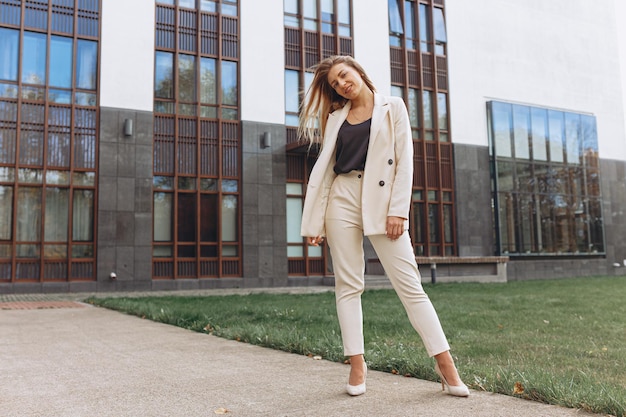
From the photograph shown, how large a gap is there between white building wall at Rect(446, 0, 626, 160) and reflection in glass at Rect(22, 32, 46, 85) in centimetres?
1472

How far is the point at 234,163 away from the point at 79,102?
493 centimetres

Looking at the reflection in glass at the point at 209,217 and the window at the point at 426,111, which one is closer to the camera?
the reflection in glass at the point at 209,217

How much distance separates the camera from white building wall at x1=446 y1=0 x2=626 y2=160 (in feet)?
77.8

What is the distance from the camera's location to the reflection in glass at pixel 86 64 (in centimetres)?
1734

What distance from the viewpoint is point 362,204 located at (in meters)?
3.38

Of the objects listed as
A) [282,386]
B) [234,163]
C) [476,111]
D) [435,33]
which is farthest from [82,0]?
[282,386]

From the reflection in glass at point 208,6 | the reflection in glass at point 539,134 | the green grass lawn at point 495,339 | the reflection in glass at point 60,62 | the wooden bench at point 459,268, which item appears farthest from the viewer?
the reflection in glass at point 539,134

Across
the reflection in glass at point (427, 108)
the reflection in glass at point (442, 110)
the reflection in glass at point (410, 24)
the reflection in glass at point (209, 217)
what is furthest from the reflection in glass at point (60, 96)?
the reflection in glass at point (442, 110)

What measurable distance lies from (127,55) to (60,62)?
1.92 meters

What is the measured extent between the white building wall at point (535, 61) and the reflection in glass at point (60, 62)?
14.0m

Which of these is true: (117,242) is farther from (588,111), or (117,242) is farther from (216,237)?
(588,111)

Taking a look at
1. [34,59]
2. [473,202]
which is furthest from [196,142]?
[473,202]

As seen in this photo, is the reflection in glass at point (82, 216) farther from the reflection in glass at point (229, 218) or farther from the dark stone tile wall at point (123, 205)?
the reflection in glass at point (229, 218)

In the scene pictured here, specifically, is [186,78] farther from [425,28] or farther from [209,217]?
[425,28]
